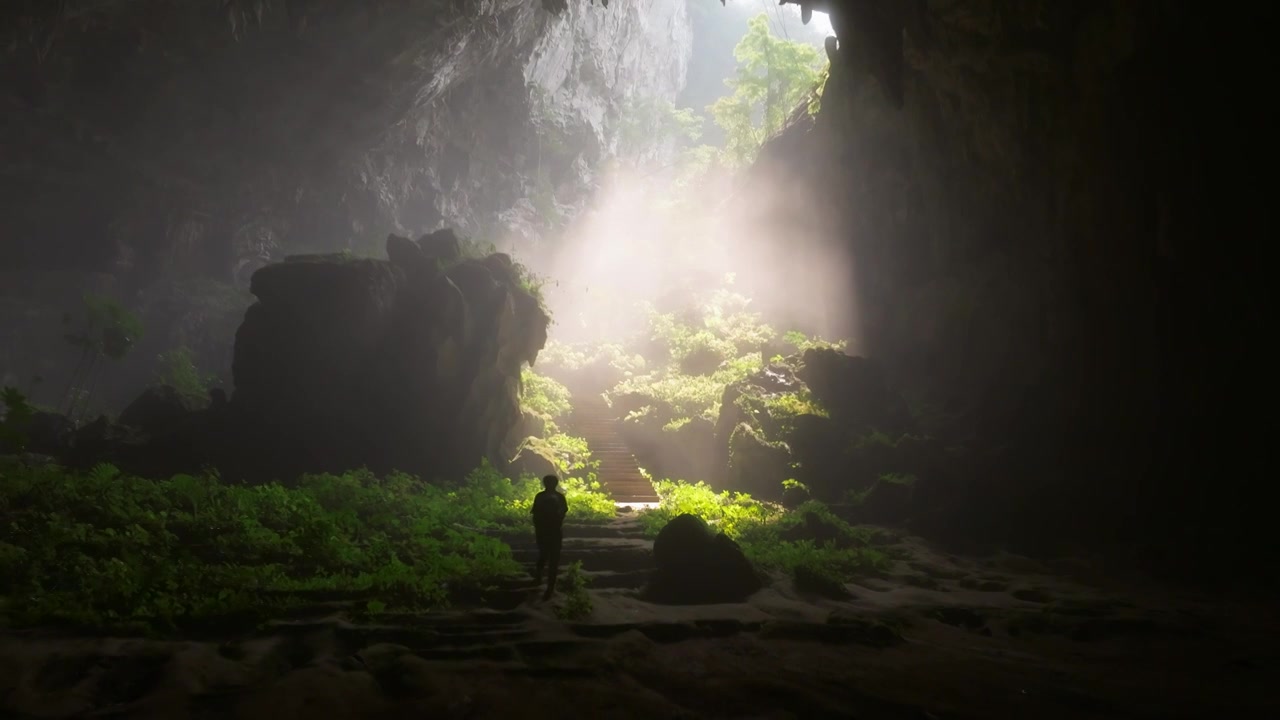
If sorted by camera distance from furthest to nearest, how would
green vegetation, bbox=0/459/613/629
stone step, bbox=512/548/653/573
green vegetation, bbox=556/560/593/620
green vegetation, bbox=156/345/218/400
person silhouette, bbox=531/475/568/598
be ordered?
1. green vegetation, bbox=156/345/218/400
2. stone step, bbox=512/548/653/573
3. person silhouette, bbox=531/475/568/598
4. green vegetation, bbox=556/560/593/620
5. green vegetation, bbox=0/459/613/629

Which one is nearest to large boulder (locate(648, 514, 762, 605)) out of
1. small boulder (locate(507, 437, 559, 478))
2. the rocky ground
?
the rocky ground

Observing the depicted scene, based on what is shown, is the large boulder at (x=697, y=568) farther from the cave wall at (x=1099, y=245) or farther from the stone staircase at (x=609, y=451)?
the stone staircase at (x=609, y=451)

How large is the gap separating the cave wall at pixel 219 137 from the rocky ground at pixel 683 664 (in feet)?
73.1

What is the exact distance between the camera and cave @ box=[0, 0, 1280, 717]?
6.35 metres

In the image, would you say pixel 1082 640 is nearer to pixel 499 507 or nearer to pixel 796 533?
pixel 796 533

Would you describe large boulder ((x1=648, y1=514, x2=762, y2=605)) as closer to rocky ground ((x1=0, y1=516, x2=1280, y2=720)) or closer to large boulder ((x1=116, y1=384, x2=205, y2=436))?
rocky ground ((x1=0, y1=516, x2=1280, y2=720))

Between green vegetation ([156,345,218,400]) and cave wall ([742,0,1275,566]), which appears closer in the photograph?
cave wall ([742,0,1275,566])

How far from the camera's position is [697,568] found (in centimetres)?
909

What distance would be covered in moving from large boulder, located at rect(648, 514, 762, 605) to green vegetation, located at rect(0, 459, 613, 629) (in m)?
2.28

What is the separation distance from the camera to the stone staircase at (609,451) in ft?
62.5

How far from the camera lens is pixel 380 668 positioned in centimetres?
564

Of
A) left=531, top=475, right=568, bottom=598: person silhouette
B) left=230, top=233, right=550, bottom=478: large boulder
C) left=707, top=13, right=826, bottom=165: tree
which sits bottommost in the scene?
left=531, top=475, right=568, bottom=598: person silhouette

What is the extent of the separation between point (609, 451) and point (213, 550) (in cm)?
1471

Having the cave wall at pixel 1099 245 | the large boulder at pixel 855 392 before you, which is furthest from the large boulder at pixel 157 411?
the cave wall at pixel 1099 245
